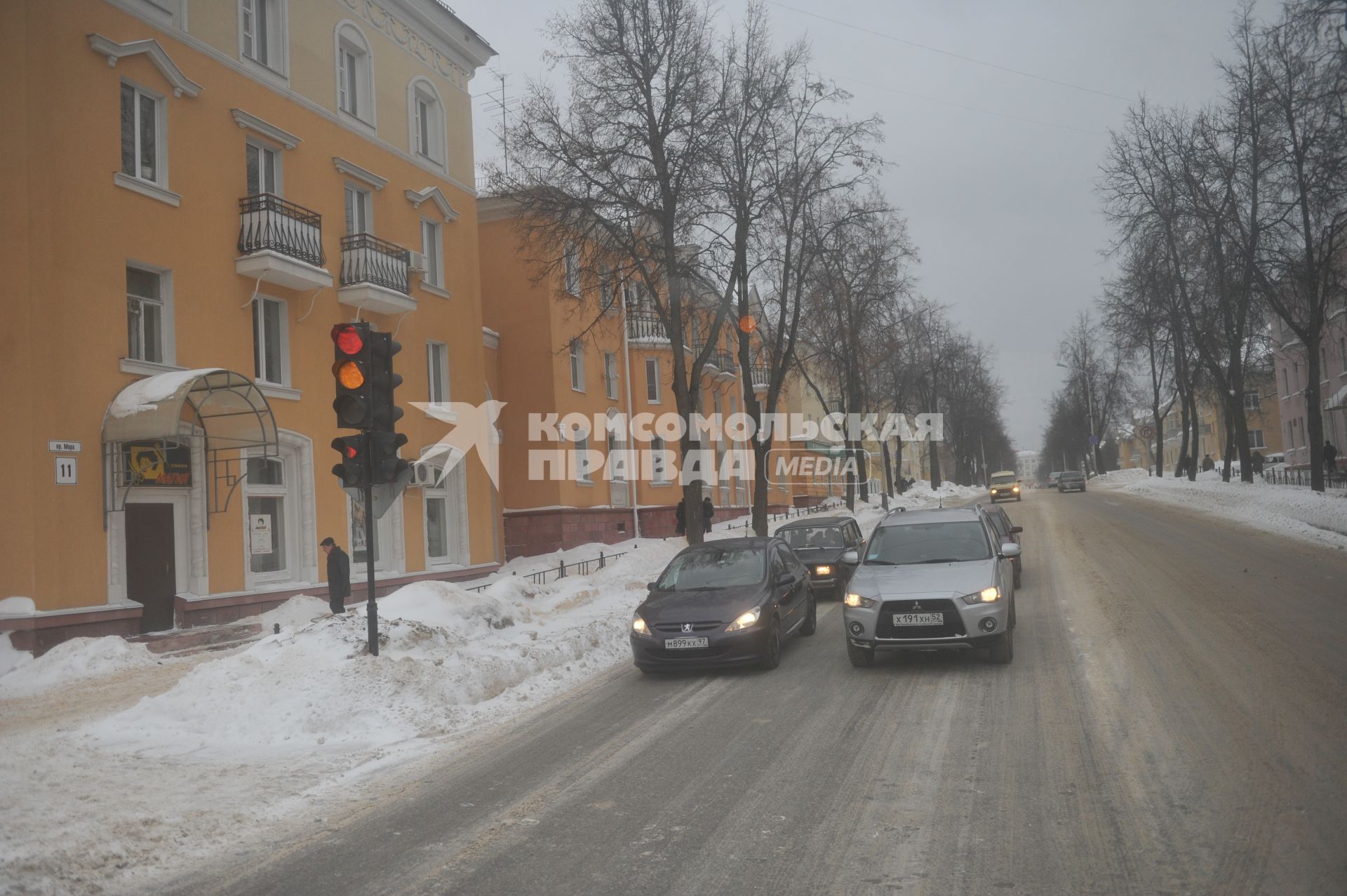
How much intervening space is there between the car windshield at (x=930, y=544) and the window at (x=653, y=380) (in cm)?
2793

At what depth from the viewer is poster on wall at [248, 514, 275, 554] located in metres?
17.8

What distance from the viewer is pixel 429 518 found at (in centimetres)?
2420

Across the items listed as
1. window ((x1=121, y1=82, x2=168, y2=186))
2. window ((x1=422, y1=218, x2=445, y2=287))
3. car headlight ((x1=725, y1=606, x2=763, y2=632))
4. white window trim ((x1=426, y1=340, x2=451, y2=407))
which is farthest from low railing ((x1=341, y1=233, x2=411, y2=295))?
car headlight ((x1=725, y1=606, x2=763, y2=632))

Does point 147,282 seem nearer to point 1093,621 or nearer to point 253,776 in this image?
point 253,776

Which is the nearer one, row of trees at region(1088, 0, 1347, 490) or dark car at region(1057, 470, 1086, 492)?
row of trees at region(1088, 0, 1347, 490)

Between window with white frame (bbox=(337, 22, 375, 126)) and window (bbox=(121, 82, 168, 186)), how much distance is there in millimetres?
5488

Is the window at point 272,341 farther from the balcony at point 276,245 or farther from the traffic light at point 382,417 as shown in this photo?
the traffic light at point 382,417

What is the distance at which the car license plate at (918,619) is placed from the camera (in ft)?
32.0

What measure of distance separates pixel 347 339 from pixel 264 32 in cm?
1252

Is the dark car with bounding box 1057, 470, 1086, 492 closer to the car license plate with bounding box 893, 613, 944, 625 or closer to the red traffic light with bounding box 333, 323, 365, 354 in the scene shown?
the car license plate with bounding box 893, 613, 944, 625

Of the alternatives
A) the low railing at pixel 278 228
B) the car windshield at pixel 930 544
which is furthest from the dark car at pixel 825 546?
the low railing at pixel 278 228

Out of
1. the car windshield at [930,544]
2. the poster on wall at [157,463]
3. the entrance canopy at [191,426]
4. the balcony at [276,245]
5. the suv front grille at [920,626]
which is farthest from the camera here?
the balcony at [276,245]

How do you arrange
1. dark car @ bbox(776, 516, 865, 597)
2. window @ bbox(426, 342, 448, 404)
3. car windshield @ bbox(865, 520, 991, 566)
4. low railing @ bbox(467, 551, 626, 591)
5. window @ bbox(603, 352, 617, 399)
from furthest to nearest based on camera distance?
window @ bbox(603, 352, 617, 399) < low railing @ bbox(467, 551, 626, 591) < window @ bbox(426, 342, 448, 404) < dark car @ bbox(776, 516, 865, 597) < car windshield @ bbox(865, 520, 991, 566)

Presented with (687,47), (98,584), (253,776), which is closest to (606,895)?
(253,776)
